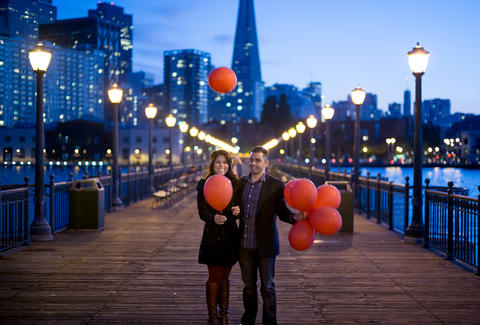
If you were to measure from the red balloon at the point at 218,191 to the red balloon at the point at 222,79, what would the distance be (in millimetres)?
1666

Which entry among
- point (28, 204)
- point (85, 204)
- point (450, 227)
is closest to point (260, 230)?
point (450, 227)

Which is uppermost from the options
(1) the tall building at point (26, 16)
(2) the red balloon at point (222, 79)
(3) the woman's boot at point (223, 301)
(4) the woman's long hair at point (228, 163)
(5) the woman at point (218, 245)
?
(1) the tall building at point (26, 16)

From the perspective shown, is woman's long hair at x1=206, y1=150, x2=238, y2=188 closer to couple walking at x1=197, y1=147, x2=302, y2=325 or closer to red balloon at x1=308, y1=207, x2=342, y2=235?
couple walking at x1=197, y1=147, x2=302, y2=325

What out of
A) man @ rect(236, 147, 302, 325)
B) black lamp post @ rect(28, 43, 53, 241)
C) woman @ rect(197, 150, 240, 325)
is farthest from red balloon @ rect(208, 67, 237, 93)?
black lamp post @ rect(28, 43, 53, 241)

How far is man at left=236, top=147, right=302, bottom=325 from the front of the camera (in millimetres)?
5195

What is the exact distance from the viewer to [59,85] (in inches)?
7854

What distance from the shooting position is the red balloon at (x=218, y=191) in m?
5.06

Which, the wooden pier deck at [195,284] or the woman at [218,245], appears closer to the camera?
the woman at [218,245]

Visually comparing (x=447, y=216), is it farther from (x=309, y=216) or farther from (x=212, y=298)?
(x=212, y=298)

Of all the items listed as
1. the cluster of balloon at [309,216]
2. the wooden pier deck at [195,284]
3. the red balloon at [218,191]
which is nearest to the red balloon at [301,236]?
the cluster of balloon at [309,216]

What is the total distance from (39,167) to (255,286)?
808 cm

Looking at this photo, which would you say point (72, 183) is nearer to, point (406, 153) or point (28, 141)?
point (28, 141)

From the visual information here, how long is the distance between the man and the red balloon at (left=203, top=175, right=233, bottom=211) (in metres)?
0.24

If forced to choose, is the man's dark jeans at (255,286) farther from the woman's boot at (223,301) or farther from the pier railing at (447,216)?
the pier railing at (447,216)
